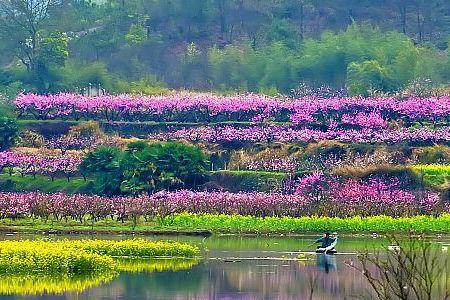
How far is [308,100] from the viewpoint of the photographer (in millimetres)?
78938

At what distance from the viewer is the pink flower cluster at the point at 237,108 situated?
75.1m

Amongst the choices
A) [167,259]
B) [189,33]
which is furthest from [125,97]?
[167,259]

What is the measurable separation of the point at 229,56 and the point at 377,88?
1287 cm

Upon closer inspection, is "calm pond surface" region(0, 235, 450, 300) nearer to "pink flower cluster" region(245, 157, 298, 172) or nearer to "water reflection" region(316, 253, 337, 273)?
"water reflection" region(316, 253, 337, 273)

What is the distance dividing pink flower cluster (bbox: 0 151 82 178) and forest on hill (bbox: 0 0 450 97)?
14097 mm

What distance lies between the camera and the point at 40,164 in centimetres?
7031

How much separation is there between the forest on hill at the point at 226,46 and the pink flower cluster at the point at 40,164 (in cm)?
1410

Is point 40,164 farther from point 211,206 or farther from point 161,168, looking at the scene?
point 211,206

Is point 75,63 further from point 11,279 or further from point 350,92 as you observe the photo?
point 11,279

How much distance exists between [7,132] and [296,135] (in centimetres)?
1383

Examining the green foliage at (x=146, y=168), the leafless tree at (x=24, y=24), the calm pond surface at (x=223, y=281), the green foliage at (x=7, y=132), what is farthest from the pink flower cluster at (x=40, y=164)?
the calm pond surface at (x=223, y=281)

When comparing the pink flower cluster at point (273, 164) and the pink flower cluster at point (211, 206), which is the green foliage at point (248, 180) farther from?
the pink flower cluster at point (211, 206)

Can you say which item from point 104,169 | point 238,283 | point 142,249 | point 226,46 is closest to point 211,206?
point 104,169

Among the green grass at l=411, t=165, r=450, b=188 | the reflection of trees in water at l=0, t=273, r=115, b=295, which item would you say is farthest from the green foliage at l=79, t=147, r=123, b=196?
the reflection of trees in water at l=0, t=273, r=115, b=295
